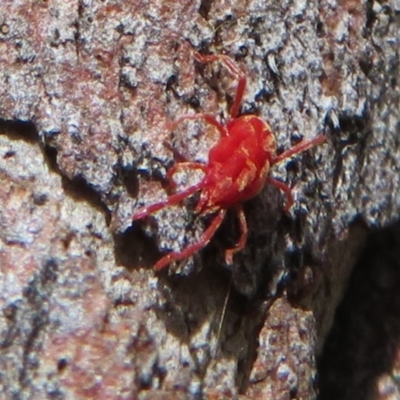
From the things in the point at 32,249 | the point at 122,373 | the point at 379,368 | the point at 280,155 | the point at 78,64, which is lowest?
the point at 379,368

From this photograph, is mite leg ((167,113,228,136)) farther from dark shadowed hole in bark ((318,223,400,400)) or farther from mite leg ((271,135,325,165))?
dark shadowed hole in bark ((318,223,400,400))

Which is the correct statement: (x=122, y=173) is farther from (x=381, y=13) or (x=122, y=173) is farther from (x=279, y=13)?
(x=381, y=13)

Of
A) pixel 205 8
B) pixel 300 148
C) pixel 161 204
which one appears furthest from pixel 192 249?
pixel 205 8

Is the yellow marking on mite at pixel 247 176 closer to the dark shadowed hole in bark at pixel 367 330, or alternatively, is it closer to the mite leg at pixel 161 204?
the mite leg at pixel 161 204

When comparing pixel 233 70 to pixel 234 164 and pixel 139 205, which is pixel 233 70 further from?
pixel 139 205

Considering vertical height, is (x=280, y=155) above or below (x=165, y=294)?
above

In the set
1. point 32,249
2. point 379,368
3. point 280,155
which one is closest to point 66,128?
point 32,249
